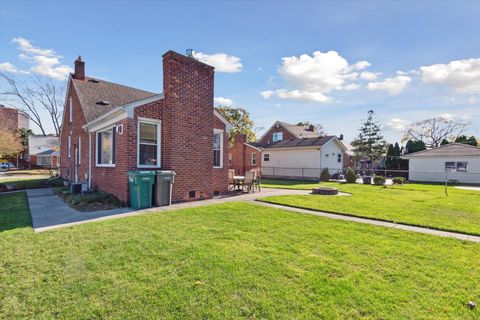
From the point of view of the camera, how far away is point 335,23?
1084 centimetres

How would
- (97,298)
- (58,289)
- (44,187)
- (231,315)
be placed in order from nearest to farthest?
(231,315), (97,298), (58,289), (44,187)

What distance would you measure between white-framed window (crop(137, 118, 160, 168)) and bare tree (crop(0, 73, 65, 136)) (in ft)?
103

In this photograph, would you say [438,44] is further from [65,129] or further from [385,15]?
[65,129]

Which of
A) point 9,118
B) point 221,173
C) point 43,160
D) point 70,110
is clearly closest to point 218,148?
point 221,173

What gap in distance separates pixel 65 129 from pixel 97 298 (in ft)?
65.0

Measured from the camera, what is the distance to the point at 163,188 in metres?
8.61

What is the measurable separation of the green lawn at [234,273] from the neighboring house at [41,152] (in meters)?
43.6

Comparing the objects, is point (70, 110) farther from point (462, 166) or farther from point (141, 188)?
point (462, 166)

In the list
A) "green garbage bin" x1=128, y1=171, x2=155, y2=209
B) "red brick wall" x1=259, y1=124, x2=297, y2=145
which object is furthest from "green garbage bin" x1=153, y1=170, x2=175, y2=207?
"red brick wall" x1=259, y1=124, x2=297, y2=145

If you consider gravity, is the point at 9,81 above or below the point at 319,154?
above

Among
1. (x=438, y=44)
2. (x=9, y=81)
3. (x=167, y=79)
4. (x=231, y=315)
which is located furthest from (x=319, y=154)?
(x=9, y=81)

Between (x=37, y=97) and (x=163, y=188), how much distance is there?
34.9 meters

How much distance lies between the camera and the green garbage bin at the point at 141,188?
8.09 metres

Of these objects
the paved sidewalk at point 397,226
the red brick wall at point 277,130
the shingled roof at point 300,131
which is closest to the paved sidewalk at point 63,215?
the paved sidewalk at point 397,226
